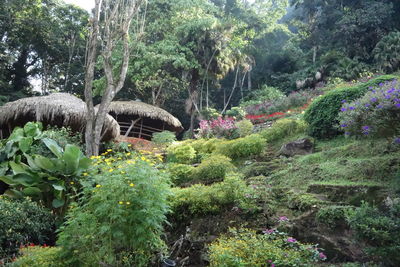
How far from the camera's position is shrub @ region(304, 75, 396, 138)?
25.9 ft

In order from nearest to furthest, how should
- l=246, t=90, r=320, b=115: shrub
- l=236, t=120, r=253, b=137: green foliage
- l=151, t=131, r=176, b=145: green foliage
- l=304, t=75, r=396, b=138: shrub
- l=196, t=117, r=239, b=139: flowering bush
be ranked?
l=304, t=75, r=396, b=138: shrub
l=236, t=120, r=253, b=137: green foliage
l=196, t=117, r=239, b=139: flowering bush
l=151, t=131, r=176, b=145: green foliage
l=246, t=90, r=320, b=115: shrub

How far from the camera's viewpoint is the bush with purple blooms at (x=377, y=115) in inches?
184

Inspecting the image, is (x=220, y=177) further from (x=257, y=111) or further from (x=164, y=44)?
(x=164, y=44)

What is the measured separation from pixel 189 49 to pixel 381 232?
51.1 feet

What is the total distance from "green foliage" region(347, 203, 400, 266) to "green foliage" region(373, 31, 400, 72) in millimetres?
16214

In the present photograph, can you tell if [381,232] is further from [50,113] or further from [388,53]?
[388,53]

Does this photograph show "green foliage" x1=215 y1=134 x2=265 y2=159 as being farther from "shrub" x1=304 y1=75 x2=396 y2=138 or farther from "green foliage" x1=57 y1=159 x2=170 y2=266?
"green foliage" x1=57 y1=159 x2=170 y2=266

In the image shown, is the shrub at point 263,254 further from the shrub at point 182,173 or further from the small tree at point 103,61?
the small tree at point 103,61

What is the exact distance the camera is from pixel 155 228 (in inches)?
164

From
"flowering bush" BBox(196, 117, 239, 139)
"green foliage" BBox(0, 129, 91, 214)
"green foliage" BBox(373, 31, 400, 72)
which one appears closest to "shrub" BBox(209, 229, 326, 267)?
"green foliage" BBox(0, 129, 91, 214)

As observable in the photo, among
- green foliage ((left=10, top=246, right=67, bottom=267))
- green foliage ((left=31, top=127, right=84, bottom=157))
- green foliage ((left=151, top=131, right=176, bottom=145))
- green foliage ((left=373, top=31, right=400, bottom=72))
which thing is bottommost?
green foliage ((left=151, top=131, right=176, bottom=145))

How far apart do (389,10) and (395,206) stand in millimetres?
20368

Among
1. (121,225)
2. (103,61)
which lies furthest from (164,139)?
(121,225)

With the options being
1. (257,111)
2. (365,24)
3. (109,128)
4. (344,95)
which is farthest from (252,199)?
(365,24)
